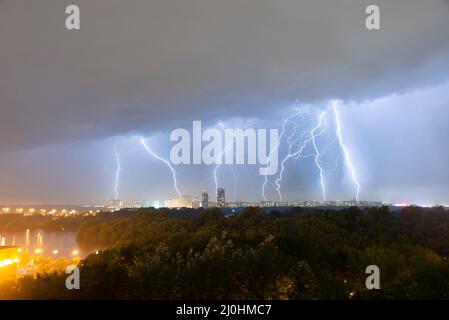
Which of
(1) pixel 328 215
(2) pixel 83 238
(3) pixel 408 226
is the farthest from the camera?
(2) pixel 83 238

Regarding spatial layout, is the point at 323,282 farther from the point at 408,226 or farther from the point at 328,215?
the point at 328,215

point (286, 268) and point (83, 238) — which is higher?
point (286, 268)

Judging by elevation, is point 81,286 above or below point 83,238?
above

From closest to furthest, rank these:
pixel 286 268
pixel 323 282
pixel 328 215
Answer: pixel 323 282, pixel 286 268, pixel 328 215
